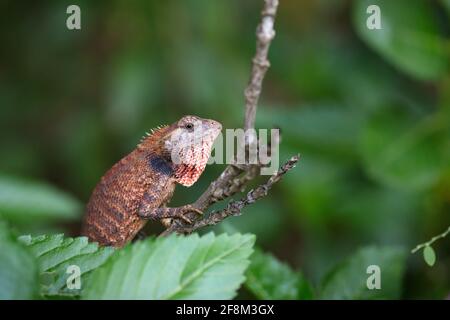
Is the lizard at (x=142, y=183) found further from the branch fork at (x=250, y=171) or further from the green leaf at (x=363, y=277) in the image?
the green leaf at (x=363, y=277)

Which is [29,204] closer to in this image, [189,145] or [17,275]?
[189,145]

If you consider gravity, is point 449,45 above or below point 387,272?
above

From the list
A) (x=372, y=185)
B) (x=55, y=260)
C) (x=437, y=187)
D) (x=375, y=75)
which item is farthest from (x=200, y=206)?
(x=375, y=75)

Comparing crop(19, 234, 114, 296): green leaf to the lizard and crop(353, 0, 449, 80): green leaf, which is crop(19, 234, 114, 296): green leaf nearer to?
the lizard

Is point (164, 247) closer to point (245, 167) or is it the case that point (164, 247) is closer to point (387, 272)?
point (245, 167)

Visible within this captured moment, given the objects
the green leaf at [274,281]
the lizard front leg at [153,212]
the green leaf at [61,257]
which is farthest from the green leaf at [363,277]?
the green leaf at [61,257]

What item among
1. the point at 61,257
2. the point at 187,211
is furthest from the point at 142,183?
the point at 61,257

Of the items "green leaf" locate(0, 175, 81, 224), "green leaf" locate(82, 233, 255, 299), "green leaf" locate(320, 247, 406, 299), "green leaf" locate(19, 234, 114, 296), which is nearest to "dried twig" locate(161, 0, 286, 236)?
"green leaf" locate(82, 233, 255, 299)
